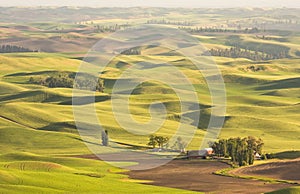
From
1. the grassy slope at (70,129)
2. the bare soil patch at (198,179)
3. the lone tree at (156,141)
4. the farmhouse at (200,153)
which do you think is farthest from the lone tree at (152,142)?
the bare soil patch at (198,179)

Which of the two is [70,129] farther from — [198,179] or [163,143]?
[198,179]

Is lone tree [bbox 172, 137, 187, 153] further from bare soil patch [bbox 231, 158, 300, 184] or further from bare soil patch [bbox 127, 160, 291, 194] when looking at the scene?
bare soil patch [bbox 231, 158, 300, 184]

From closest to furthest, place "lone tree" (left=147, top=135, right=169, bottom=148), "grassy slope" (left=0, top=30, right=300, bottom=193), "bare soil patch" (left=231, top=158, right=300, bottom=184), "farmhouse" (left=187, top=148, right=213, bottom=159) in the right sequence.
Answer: "grassy slope" (left=0, top=30, right=300, bottom=193) → "bare soil patch" (left=231, top=158, right=300, bottom=184) → "farmhouse" (left=187, top=148, right=213, bottom=159) → "lone tree" (left=147, top=135, right=169, bottom=148)

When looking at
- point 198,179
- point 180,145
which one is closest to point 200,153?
point 180,145

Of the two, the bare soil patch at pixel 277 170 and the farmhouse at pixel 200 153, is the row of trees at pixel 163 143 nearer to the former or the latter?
the farmhouse at pixel 200 153

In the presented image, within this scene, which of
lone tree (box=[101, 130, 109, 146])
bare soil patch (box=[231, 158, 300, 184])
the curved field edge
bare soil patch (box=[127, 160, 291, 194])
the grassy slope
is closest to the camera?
the curved field edge

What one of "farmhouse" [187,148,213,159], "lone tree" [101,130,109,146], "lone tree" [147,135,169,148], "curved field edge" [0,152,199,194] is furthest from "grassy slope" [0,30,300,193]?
"farmhouse" [187,148,213,159]
